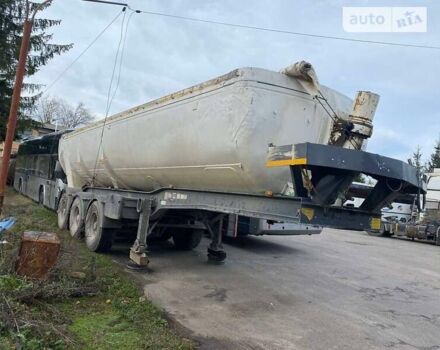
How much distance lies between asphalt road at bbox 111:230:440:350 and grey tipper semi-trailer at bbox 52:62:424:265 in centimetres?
129

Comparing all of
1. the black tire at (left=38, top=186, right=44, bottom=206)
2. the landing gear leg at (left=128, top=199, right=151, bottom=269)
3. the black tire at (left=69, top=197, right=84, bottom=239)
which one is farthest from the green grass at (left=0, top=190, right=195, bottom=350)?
the black tire at (left=38, top=186, right=44, bottom=206)

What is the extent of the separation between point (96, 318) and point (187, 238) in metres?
5.41

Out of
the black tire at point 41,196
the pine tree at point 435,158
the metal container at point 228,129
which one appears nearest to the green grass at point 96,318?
the metal container at point 228,129

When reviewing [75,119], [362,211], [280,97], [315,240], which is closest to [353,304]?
[362,211]

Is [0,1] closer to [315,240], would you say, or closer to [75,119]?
[315,240]

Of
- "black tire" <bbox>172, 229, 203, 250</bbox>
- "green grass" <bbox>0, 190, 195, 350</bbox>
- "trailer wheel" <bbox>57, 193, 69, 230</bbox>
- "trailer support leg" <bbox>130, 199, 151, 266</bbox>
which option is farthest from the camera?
"trailer wheel" <bbox>57, 193, 69, 230</bbox>

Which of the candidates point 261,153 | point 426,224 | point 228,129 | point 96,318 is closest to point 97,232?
point 96,318

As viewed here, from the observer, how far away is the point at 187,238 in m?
10.5

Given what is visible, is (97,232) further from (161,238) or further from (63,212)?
(63,212)

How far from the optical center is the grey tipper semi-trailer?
4.73 meters

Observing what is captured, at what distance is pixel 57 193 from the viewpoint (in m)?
13.4

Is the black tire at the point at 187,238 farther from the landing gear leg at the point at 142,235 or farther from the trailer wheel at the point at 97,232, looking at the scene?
the landing gear leg at the point at 142,235

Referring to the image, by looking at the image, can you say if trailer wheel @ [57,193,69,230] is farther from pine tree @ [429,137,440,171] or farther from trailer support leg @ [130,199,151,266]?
pine tree @ [429,137,440,171]

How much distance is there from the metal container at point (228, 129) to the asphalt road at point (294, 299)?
1.61 metres
